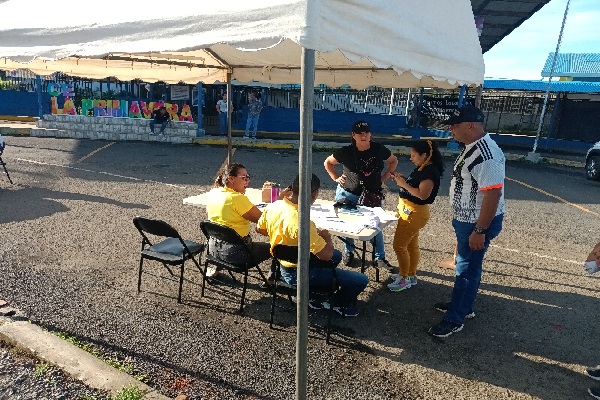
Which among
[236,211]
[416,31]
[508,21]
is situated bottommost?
[236,211]

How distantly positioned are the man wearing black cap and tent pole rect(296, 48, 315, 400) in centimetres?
177

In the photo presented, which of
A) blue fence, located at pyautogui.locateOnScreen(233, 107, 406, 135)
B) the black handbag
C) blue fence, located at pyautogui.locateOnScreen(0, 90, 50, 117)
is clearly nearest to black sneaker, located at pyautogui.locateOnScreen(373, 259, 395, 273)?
the black handbag

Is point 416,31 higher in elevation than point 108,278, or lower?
higher

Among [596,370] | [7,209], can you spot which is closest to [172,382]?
[596,370]

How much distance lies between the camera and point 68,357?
11.2 ft

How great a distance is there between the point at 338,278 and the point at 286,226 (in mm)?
744

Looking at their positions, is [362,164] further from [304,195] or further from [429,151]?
[304,195]

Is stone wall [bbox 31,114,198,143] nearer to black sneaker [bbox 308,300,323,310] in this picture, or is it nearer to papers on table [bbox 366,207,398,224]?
papers on table [bbox 366,207,398,224]

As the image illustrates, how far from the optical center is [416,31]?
2750 millimetres

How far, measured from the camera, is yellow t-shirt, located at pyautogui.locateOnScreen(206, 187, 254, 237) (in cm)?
426

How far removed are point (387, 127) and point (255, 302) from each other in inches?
643

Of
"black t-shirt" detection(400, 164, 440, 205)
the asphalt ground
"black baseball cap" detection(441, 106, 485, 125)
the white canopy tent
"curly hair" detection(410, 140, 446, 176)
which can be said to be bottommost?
the asphalt ground

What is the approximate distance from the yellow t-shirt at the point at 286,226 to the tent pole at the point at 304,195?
91 cm

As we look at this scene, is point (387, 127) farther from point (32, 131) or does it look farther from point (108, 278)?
point (108, 278)
